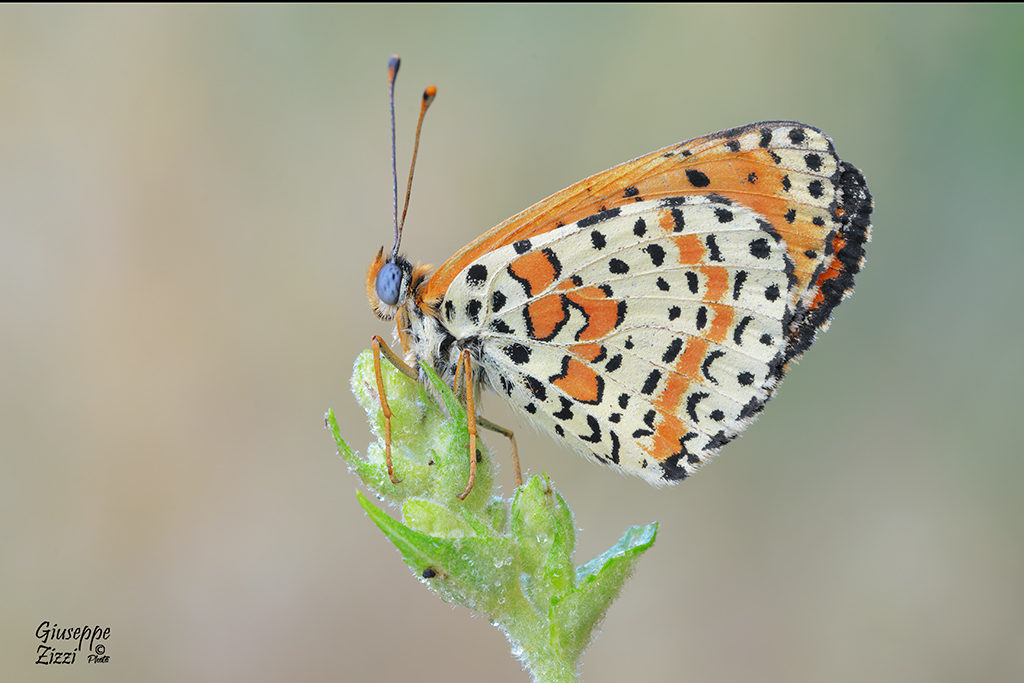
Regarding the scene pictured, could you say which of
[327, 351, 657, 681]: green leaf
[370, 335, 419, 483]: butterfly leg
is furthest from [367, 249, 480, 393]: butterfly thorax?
[327, 351, 657, 681]: green leaf

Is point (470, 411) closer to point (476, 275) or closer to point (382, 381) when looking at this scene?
point (382, 381)

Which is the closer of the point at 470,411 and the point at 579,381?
the point at 470,411

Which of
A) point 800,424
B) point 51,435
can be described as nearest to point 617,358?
point 800,424

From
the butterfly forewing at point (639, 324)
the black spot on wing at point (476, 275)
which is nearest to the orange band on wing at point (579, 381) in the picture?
the butterfly forewing at point (639, 324)

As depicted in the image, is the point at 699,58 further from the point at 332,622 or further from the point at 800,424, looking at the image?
the point at 332,622
